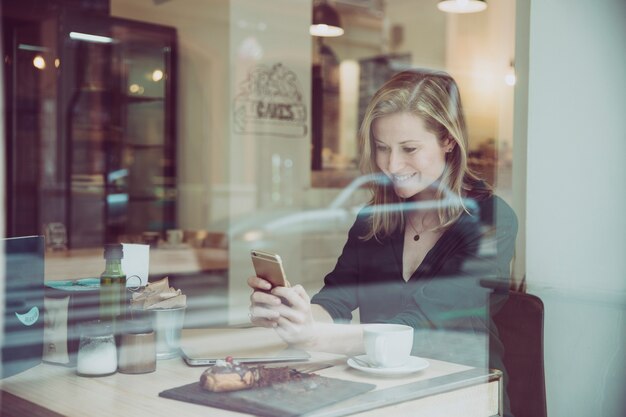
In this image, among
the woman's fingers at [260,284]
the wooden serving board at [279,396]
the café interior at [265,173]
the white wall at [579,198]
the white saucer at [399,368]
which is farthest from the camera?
the white wall at [579,198]

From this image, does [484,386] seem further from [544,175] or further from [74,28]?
[74,28]

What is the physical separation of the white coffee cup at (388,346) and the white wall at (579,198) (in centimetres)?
82

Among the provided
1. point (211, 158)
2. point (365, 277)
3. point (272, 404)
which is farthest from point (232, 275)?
point (272, 404)

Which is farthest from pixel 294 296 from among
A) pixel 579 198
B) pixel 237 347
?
pixel 579 198

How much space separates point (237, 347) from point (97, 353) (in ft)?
1.15

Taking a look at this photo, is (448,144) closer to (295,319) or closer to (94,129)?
(295,319)

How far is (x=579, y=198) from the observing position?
2021mm

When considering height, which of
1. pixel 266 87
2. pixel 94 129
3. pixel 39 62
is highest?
pixel 39 62

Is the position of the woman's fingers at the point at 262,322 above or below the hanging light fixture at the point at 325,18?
below

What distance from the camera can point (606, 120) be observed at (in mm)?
1938

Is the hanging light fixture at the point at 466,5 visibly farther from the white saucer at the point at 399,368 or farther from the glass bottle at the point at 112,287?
the glass bottle at the point at 112,287

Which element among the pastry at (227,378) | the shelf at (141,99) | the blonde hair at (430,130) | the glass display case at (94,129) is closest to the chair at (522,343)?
the blonde hair at (430,130)

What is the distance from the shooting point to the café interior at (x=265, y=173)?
4.79 feet

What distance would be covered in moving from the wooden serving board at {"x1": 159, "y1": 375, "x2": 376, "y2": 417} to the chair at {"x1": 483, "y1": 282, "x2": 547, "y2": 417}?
768 millimetres
